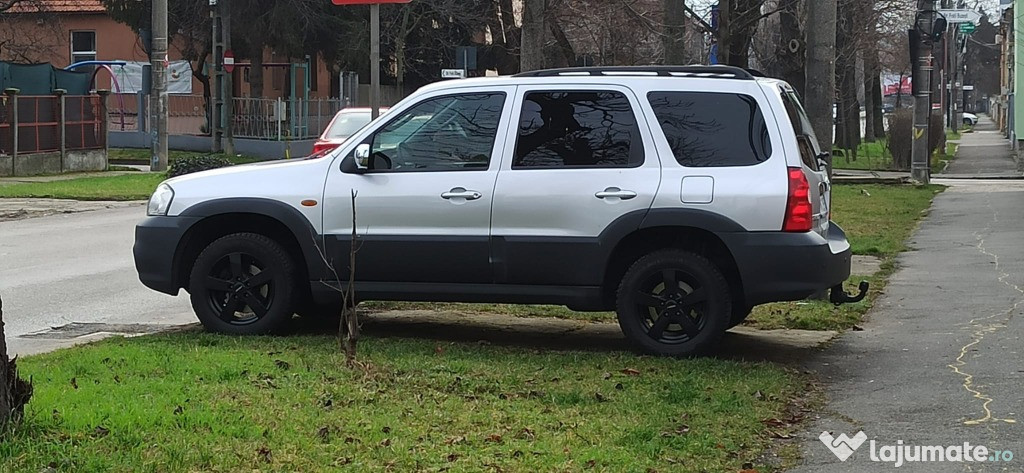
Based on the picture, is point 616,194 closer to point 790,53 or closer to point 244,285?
point 244,285

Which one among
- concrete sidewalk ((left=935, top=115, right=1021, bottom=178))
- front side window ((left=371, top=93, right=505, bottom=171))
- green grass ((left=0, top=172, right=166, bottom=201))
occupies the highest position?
front side window ((left=371, top=93, right=505, bottom=171))

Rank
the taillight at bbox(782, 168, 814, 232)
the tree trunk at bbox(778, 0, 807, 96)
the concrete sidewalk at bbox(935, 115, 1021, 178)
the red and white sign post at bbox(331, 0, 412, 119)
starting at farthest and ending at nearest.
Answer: the concrete sidewalk at bbox(935, 115, 1021, 178) < the tree trunk at bbox(778, 0, 807, 96) < the red and white sign post at bbox(331, 0, 412, 119) < the taillight at bbox(782, 168, 814, 232)

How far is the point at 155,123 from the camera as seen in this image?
30406mm

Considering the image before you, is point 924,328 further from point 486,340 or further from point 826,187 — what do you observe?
point 486,340

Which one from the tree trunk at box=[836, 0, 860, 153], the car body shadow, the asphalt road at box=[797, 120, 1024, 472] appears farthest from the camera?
the tree trunk at box=[836, 0, 860, 153]

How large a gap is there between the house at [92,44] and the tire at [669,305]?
39390 millimetres

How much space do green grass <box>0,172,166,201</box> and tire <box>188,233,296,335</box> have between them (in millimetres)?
14707

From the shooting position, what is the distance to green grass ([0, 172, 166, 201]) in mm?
22969

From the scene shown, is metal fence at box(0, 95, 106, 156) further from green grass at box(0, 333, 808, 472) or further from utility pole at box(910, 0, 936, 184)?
green grass at box(0, 333, 808, 472)

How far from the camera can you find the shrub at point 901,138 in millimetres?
35000

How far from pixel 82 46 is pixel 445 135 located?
148ft

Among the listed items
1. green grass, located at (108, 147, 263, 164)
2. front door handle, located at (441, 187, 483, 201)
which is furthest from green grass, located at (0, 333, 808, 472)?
green grass, located at (108, 147, 263, 164)

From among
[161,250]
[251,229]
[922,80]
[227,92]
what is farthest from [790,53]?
[161,250]

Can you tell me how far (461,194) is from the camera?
27.5 feet
